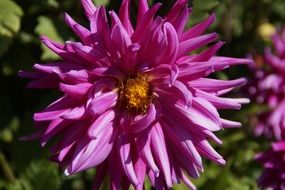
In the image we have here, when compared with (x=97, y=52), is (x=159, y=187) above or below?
below

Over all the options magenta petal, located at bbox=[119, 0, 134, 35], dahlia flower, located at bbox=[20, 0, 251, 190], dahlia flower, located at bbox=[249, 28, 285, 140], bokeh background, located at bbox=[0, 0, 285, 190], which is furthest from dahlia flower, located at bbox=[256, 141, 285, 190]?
magenta petal, located at bbox=[119, 0, 134, 35]

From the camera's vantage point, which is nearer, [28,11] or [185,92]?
[185,92]

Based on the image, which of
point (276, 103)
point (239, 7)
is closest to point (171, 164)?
point (276, 103)

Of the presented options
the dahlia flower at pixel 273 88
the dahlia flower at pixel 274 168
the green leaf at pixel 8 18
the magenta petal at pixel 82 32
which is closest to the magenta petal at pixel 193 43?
the magenta petal at pixel 82 32

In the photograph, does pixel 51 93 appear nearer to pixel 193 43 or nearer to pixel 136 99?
pixel 136 99

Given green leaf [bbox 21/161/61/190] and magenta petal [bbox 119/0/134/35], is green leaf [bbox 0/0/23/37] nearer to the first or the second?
green leaf [bbox 21/161/61/190]

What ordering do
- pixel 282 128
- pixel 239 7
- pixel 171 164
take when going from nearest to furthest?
pixel 171 164, pixel 282 128, pixel 239 7

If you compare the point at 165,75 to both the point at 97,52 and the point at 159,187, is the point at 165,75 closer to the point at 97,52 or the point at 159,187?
the point at 97,52
